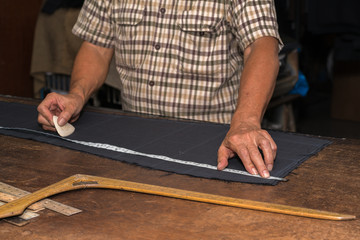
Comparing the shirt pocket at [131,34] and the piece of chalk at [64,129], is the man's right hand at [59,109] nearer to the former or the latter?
the piece of chalk at [64,129]

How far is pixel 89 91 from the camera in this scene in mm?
1654

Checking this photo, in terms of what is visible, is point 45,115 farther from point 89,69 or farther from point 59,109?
point 89,69

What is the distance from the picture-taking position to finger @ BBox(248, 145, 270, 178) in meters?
→ 1.00

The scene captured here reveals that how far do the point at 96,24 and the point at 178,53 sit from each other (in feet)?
1.07

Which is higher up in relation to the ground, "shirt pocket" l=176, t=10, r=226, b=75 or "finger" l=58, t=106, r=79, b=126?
"shirt pocket" l=176, t=10, r=226, b=75

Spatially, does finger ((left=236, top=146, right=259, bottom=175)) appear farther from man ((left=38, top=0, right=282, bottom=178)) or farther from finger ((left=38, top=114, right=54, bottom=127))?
finger ((left=38, top=114, right=54, bottom=127))

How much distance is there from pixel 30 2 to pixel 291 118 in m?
1.67

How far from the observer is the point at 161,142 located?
4.01 ft

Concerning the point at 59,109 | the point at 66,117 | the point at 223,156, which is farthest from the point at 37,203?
the point at 59,109

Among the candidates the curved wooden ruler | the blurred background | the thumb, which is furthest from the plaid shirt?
the blurred background

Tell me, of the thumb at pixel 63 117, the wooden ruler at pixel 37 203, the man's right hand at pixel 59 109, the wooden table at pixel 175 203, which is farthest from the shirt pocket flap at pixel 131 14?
the wooden ruler at pixel 37 203

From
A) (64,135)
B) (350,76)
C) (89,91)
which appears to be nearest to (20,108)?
(89,91)

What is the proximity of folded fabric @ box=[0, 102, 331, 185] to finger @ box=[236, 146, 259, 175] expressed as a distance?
0.01 m

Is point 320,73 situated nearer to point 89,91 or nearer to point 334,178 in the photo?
point 89,91
